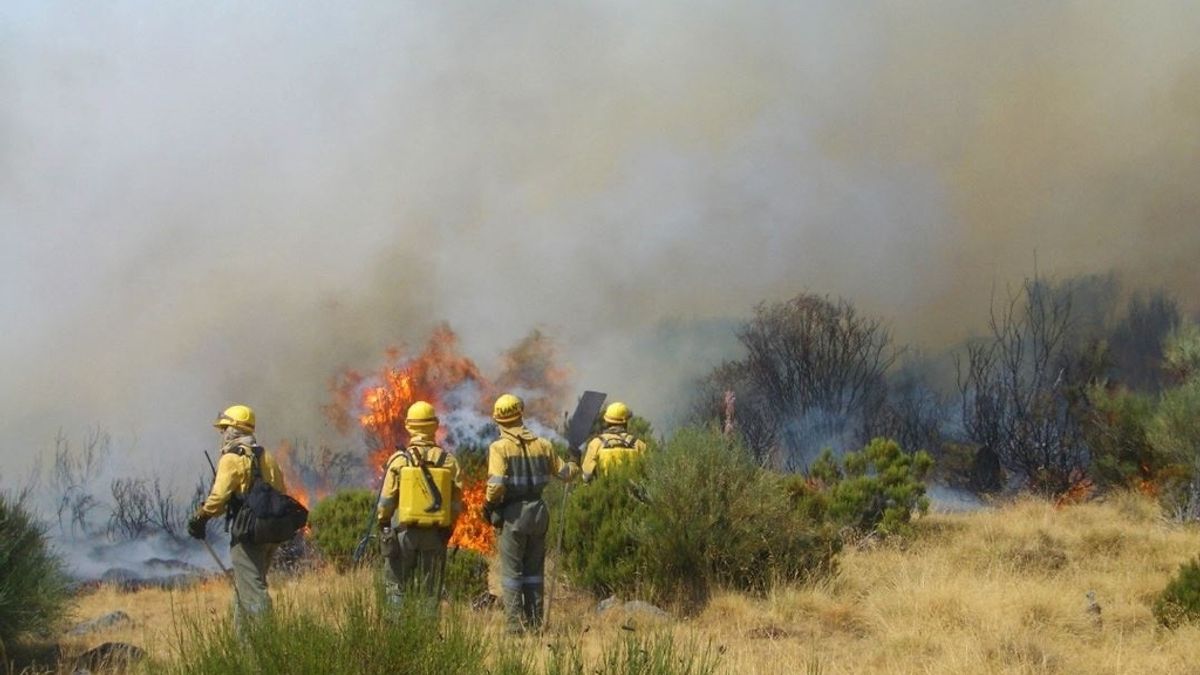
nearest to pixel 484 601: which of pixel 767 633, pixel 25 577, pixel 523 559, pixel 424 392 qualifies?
pixel 523 559

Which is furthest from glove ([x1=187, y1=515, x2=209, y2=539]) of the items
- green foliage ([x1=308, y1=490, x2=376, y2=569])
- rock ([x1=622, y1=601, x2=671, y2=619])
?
green foliage ([x1=308, y1=490, x2=376, y2=569])

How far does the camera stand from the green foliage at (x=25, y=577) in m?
8.02

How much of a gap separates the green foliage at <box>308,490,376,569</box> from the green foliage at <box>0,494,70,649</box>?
4.64 m

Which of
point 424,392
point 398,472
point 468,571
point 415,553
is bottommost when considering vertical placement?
point 468,571

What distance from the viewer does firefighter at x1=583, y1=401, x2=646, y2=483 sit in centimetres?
1173

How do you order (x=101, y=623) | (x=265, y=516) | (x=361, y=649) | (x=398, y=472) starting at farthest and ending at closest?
(x=101, y=623), (x=398, y=472), (x=265, y=516), (x=361, y=649)

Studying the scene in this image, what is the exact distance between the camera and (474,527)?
12711 millimetres

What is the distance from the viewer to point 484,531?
13.5m

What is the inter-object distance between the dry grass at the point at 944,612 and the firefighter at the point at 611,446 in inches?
58.6

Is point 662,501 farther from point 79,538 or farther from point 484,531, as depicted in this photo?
point 79,538

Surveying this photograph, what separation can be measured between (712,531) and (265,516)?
4.17m

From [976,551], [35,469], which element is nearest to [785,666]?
[976,551]

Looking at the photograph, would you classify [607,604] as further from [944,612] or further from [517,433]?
[944,612]

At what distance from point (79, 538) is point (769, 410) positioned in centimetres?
1486
